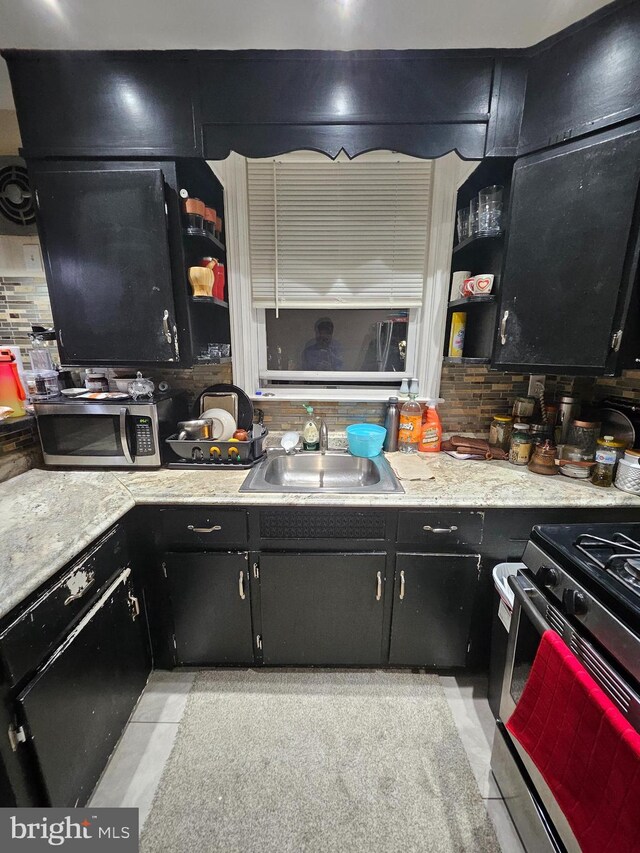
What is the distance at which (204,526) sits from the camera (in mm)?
1344

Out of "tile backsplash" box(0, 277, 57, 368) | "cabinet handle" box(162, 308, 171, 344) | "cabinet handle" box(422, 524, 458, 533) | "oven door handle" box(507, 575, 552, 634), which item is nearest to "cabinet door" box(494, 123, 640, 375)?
"cabinet handle" box(422, 524, 458, 533)

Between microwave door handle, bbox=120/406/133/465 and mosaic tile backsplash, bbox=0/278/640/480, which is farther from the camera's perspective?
mosaic tile backsplash, bbox=0/278/640/480

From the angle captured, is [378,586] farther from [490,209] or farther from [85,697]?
[490,209]

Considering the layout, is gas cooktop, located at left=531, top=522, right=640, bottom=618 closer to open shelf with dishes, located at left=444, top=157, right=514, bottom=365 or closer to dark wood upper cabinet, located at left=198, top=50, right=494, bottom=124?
open shelf with dishes, located at left=444, top=157, right=514, bottom=365

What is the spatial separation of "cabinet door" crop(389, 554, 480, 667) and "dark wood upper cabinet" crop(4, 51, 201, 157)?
195 cm

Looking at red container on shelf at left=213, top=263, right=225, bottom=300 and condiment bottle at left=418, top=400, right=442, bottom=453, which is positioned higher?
red container on shelf at left=213, top=263, right=225, bottom=300

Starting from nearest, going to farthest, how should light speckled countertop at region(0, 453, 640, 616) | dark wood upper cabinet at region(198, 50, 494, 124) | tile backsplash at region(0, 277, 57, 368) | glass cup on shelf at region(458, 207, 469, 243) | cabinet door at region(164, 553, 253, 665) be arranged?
light speckled countertop at region(0, 453, 640, 616)
dark wood upper cabinet at region(198, 50, 494, 124)
cabinet door at region(164, 553, 253, 665)
glass cup on shelf at region(458, 207, 469, 243)
tile backsplash at region(0, 277, 57, 368)

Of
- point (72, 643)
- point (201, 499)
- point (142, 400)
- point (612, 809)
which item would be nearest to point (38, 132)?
point (142, 400)

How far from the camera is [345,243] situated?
5.94 feet

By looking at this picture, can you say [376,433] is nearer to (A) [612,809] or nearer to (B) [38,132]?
(A) [612,809]

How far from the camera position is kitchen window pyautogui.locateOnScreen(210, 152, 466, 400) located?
172cm

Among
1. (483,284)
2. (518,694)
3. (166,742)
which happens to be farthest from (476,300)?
(166,742)

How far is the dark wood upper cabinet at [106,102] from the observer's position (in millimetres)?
1274

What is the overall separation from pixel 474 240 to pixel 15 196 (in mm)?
2234
